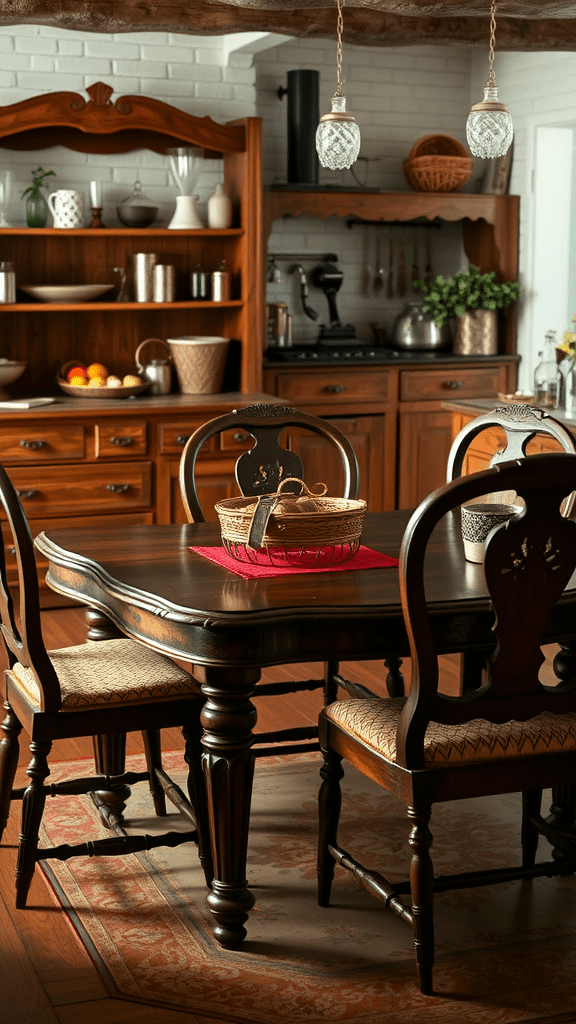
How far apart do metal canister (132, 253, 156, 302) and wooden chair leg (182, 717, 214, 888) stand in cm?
321

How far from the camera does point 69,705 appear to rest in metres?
2.49

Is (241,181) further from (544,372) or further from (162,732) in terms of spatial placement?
(162,732)

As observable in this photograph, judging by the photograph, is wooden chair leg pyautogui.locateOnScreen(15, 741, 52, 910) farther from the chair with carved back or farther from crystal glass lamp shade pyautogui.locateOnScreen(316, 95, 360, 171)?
crystal glass lamp shade pyautogui.locateOnScreen(316, 95, 360, 171)

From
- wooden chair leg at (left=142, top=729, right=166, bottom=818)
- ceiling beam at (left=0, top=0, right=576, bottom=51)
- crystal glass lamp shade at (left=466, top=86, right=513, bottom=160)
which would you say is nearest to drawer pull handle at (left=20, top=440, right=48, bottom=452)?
ceiling beam at (left=0, top=0, right=576, bottom=51)

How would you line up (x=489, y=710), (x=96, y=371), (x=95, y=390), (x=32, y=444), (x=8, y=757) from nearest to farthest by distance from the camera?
(x=489, y=710) < (x=8, y=757) < (x=32, y=444) < (x=95, y=390) < (x=96, y=371)

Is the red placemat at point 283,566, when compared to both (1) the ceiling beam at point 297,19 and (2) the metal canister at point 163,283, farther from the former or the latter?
(2) the metal canister at point 163,283

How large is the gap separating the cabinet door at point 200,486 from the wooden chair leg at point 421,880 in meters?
3.13

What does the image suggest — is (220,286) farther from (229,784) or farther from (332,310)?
(229,784)

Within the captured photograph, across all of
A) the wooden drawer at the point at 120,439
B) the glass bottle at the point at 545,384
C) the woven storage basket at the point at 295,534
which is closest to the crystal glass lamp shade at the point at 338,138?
the woven storage basket at the point at 295,534

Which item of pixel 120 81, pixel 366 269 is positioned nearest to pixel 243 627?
pixel 120 81

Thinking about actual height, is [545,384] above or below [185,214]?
below

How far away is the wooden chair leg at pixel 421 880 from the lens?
2184 millimetres

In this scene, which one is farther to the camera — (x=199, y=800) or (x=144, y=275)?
(x=144, y=275)

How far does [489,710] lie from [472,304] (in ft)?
14.4
